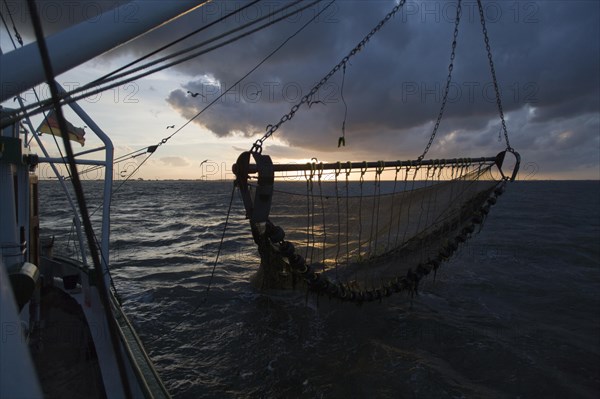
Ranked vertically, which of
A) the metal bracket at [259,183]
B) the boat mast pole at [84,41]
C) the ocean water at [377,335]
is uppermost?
the boat mast pole at [84,41]

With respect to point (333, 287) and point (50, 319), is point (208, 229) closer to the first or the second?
point (50, 319)

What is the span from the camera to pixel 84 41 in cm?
234

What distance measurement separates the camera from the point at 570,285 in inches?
526

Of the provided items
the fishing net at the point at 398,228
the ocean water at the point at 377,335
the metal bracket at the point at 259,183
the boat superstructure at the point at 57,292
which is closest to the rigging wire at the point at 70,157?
the boat superstructure at the point at 57,292

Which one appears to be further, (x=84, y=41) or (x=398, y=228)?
(x=398, y=228)

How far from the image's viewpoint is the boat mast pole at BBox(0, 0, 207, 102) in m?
2.03

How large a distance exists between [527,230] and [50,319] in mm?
34091

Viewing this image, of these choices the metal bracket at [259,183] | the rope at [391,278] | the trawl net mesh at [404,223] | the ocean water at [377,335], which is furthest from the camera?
the trawl net mesh at [404,223]

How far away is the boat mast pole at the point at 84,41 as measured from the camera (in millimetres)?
2029

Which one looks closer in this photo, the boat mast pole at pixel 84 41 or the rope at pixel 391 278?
the boat mast pole at pixel 84 41

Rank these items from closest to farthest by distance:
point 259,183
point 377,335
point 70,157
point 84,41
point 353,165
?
point 70,157
point 84,41
point 259,183
point 353,165
point 377,335

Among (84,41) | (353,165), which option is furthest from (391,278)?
(84,41)

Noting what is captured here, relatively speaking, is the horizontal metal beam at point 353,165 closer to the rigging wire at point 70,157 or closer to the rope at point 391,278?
the rope at point 391,278

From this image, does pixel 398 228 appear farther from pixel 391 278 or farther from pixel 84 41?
pixel 84 41
